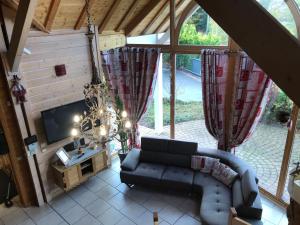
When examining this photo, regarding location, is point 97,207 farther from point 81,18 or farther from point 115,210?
point 81,18

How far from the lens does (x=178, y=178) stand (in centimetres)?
476

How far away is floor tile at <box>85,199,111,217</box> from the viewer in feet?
15.0

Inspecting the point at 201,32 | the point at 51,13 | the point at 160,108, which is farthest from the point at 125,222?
the point at 201,32

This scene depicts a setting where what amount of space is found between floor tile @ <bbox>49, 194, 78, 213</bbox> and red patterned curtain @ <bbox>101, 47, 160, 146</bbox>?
2097 mm

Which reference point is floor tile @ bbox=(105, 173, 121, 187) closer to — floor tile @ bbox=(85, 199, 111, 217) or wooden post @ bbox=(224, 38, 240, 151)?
floor tile @ bbox=(85, 199, 111, 217)

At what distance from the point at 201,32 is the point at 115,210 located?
12.3 ft

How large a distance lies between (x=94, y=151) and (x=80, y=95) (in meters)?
1.20

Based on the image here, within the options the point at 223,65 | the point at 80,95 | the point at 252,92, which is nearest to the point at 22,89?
the point at 80,95

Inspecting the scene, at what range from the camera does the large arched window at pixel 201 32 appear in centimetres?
465

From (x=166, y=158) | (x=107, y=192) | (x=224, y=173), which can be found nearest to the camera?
(x=224, y=173)

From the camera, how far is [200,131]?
5570mm

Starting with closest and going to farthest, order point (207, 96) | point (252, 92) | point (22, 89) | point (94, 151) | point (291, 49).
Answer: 1. point (291, 49)
2. point (22, 89)
3. point (252, 92)
4. point (207, 96)
5. point (94, 151)

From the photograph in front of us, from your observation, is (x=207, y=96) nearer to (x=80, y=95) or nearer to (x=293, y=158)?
(x=293, y=158)

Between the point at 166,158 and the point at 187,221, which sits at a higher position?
the point at 166,158
